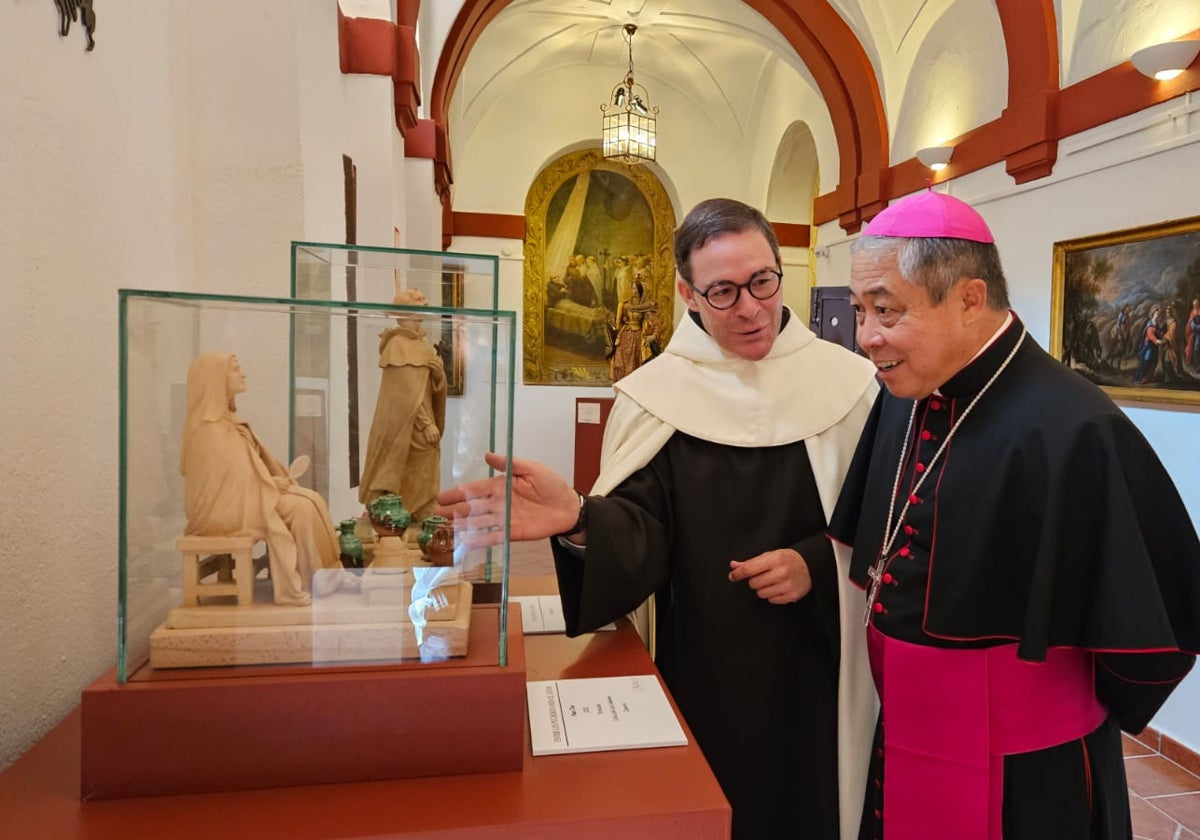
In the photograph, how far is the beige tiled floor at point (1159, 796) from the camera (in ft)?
11.3

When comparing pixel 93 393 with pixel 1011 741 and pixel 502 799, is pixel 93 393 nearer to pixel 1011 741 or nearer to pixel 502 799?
pixel 502 799

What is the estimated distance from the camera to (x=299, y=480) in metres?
1.15

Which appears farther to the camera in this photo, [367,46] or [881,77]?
[881,77]

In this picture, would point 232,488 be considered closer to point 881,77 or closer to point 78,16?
point 78,16

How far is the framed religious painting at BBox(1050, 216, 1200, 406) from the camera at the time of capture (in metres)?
4.17

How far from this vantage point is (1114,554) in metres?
1.45

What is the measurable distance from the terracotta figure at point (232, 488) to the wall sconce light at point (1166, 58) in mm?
4947

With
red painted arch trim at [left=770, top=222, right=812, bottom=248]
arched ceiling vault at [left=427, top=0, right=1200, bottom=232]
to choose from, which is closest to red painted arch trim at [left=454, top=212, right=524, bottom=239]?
arched ceiling vault at [left=427, top=0, right=1200, bottom=232]

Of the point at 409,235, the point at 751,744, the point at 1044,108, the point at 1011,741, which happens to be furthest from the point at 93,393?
the point at 1044,108

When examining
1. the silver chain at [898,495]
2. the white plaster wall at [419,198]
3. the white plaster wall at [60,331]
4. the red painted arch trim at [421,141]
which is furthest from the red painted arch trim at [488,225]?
the silver chain at [898,495]

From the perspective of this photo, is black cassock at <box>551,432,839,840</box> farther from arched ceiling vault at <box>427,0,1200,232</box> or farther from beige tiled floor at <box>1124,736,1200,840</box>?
arched ceiling vault at <box>427,0,1200,232</box>

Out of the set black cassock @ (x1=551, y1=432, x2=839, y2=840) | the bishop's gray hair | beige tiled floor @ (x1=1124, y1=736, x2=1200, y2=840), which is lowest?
beige tiled floor @ (x1=1124, y1=736, x2=1200, y2=840)

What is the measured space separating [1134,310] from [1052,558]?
390 centimetres

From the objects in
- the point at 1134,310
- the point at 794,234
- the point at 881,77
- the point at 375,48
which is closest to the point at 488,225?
the point at 794,234
